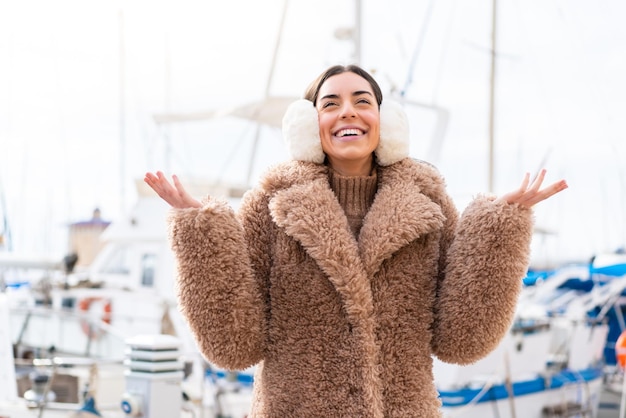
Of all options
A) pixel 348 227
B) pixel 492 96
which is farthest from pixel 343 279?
pixel 492 96

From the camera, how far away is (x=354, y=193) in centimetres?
202

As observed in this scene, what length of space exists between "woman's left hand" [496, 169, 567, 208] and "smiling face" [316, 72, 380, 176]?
0.38 m

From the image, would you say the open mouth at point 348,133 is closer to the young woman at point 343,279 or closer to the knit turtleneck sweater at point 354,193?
the young woman at point 343,279

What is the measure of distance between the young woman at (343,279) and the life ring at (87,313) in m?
5.91

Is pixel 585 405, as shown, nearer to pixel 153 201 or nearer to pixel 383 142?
pixel 153 201

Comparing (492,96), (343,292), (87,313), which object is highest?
(492,96)

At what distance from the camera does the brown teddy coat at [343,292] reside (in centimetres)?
183

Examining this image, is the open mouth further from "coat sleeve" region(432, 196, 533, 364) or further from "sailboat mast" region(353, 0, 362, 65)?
"sailboat mast" region(353, 0, 362, 65)

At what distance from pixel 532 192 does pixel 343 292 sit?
55cm

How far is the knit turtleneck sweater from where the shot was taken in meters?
2.01

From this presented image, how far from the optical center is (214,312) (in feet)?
6.05

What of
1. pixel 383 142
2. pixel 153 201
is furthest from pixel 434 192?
pixel 153 201

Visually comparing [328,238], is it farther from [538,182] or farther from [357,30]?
[357,30]

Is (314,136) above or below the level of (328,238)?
above
